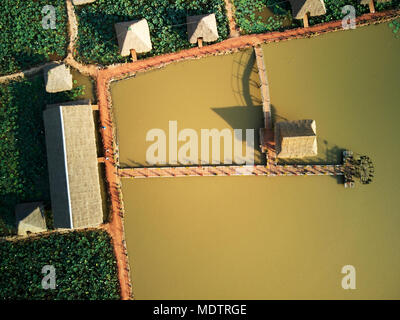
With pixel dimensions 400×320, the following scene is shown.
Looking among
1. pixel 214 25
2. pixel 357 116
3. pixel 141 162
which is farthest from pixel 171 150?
pixel 357 116

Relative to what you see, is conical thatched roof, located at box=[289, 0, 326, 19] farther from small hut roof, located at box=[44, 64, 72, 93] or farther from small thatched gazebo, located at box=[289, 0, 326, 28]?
small hut roof, located at box=[44, 64, 72, 93]

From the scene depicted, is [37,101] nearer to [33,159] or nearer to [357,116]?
[33,159]

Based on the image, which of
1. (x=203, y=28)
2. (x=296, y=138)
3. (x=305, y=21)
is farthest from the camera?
(x=305, y=21)

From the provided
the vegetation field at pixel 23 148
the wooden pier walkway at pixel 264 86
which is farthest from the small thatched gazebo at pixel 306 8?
the vegetation field at pixel 23 148

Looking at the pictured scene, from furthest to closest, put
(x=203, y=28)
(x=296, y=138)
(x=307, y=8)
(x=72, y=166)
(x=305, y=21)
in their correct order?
(x=305, y=21) < (x=307, y=8) < (x=203, y=28) < (x=72, y=166) < (x=296, y=138)

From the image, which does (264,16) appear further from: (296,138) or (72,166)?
(72,166)
